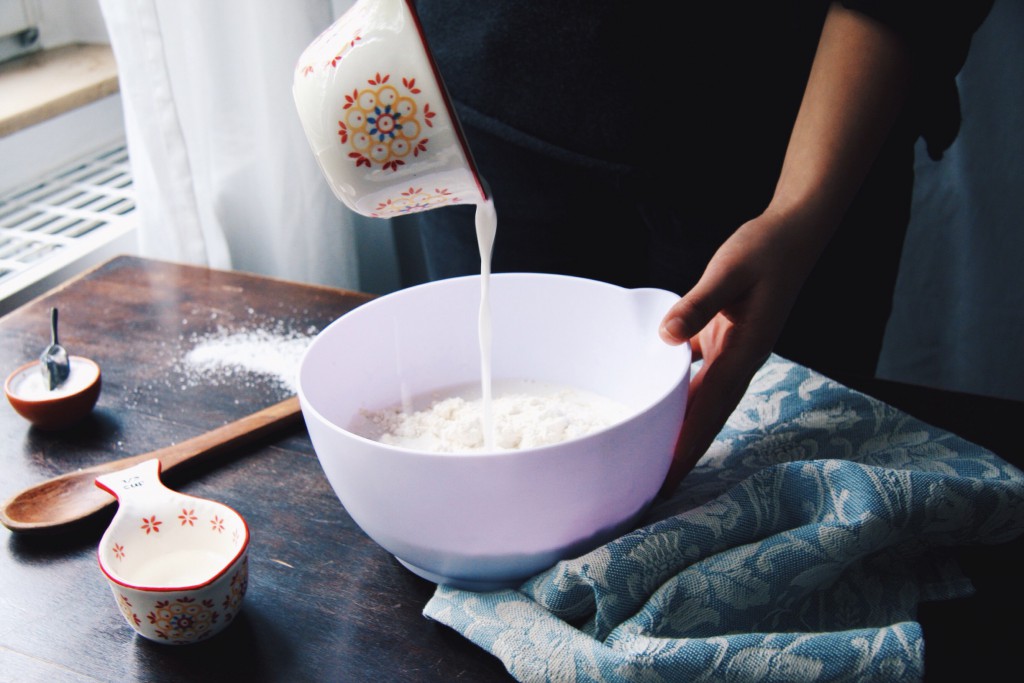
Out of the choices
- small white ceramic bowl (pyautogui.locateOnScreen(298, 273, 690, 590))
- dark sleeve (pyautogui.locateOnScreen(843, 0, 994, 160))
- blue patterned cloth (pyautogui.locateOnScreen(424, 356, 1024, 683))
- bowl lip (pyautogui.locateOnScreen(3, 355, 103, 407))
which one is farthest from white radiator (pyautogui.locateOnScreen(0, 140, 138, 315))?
dark sleeve (pyautogui.locateOnScreen(843, 0, 994, 160))

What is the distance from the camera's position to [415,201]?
650mm

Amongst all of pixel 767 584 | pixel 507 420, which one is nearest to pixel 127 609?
pixel 507 420

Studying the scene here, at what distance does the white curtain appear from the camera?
137 centimetres

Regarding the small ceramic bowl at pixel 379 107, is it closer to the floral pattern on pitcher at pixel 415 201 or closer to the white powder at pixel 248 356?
the floral pattern on pitcher at pixel 415 201

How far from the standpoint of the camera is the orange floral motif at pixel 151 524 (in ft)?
2.29

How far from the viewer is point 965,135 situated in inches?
55.7

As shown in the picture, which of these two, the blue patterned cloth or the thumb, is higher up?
the thumb

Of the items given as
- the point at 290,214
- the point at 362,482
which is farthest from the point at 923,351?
the point at 362,482

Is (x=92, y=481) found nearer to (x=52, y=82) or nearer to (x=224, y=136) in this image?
(x=224, y=136)

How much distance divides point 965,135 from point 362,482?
47.1 inches

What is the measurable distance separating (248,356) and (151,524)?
0.32 m

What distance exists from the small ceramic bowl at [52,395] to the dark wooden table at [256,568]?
2 cm

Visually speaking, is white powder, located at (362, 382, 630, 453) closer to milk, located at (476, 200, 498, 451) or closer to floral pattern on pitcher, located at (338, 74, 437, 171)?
milk, located at (476, 200, 498, 451)

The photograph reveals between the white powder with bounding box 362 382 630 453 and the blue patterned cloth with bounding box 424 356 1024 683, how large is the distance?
0.10 m
